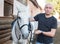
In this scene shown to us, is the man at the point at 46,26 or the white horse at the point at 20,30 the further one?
the man at the point at 46,26

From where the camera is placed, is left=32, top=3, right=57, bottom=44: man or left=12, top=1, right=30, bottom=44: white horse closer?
left=12, top=1, right=30, bottom=44: white horse

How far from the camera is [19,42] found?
300 cm

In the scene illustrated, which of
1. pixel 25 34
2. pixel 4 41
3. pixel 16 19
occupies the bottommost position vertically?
pixel 4 41

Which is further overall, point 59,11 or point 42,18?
point 59,11

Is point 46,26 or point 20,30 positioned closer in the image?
point 20,30

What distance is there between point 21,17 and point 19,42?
377 millimetres

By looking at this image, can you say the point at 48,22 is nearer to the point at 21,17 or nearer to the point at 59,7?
the point at 21,17

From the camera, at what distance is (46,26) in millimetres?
3832

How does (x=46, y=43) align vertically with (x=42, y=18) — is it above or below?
below

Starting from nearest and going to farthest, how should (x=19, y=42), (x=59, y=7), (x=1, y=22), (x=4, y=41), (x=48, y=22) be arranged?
1. (x=19, y=42)
2. (x=48, y=22)
3. (x=1, y=22)
4. (x=4, y=41)
5. (x=59, y=7)

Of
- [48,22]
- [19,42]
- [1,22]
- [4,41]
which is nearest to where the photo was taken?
[19,42]

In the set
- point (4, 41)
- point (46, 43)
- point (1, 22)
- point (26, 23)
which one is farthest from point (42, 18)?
point (4, 41)

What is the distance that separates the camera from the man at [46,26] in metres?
3.76

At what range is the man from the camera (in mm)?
3758
